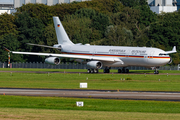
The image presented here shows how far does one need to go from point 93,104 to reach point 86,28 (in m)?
114

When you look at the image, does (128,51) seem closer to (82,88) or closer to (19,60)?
(82,88)

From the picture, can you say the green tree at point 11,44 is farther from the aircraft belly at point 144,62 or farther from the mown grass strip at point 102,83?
the mown grass strip at point 102,83

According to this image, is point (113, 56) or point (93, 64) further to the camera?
point (113, 56)

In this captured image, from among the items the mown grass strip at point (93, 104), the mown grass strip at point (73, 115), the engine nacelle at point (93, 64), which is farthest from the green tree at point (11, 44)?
the mown grass strip at point (73, 115)

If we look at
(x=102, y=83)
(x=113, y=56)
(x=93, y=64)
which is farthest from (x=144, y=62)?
(x=102, y=83)

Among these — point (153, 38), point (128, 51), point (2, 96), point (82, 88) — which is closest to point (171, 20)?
point (153, 38)

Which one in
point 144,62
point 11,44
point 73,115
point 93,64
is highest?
point 11,44

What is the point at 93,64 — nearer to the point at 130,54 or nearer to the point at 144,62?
the point at 130,54

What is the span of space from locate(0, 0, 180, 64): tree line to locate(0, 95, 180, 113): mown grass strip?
271 ft

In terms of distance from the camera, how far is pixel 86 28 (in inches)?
5664

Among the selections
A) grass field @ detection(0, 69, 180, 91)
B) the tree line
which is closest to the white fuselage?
grass field @ detection(0, 69, 180, 91)

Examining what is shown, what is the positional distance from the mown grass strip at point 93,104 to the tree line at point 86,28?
271 feet

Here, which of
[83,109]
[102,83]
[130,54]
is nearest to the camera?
[83,109]

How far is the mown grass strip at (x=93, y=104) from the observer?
28219 millimetres
